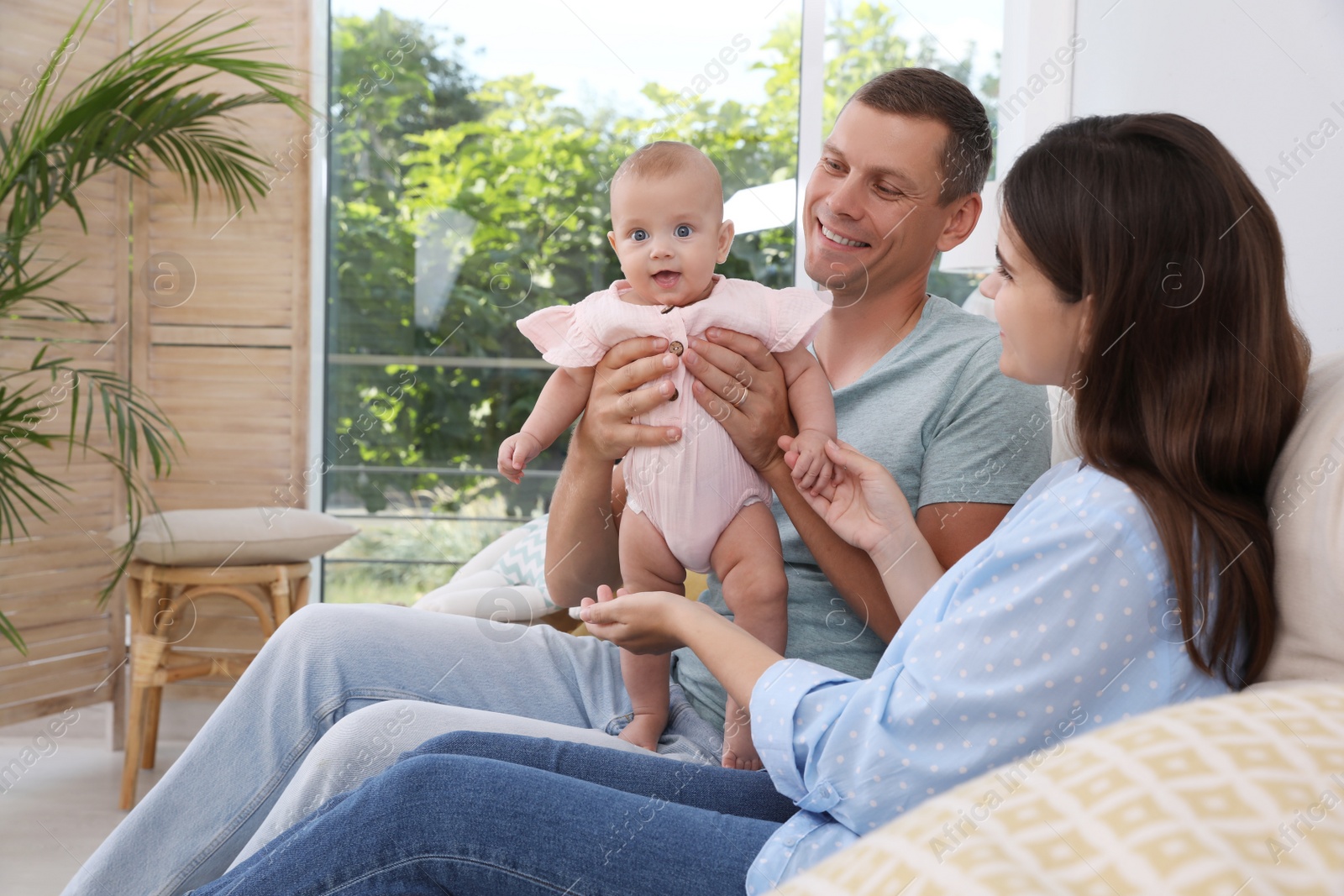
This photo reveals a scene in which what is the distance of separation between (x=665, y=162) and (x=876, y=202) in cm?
29

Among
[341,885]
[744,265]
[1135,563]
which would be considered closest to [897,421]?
[1135,563]

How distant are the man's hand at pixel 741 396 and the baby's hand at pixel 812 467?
0.08 meters

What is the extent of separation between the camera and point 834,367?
147 cm

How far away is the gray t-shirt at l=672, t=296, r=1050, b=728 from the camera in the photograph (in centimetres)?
122

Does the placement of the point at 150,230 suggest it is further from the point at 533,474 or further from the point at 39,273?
the point at 533,474

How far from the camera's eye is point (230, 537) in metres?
2.69

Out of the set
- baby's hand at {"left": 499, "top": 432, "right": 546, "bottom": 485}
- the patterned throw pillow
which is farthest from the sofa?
the patterned throw pillow

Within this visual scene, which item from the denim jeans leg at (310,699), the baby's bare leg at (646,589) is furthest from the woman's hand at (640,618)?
the denim jeans leg at (310,699)

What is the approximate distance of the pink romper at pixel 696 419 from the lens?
1322 millimetres

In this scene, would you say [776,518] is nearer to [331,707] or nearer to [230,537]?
[331,707]

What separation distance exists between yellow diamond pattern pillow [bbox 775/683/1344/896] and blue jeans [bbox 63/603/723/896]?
0.58m

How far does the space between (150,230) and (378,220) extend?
711mm

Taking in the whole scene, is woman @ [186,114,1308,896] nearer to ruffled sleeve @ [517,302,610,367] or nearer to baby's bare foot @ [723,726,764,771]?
baby's bare foot @ [723,726,764,771]

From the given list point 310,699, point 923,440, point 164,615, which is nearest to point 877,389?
point 923,440
